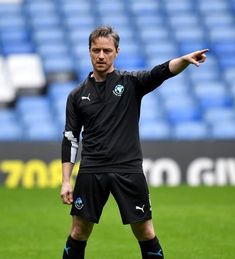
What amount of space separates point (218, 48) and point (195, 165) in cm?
698

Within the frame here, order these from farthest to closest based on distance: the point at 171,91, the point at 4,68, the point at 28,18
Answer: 1. the point at 28,18
2. the point at 4,68
3. the point at 171,91

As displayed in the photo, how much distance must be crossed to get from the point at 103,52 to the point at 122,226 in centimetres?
508

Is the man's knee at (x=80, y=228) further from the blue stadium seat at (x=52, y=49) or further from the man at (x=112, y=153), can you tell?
the blue stadium seat at (x=52, y=49)

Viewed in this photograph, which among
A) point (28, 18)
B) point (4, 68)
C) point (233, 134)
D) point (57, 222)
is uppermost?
point (28, 18)

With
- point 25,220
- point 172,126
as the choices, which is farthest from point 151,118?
point 25,220

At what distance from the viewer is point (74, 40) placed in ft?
72.4

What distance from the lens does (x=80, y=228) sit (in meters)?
6.19

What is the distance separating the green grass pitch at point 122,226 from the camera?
8562 millimetres

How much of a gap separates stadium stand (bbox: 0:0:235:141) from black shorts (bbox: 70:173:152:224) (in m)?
11.6

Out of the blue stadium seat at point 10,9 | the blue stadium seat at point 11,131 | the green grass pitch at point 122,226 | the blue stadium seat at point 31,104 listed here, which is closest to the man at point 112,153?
the green grass pitch at point 122,226

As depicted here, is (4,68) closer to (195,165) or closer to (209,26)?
(209,26)

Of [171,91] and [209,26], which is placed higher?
[209,26]

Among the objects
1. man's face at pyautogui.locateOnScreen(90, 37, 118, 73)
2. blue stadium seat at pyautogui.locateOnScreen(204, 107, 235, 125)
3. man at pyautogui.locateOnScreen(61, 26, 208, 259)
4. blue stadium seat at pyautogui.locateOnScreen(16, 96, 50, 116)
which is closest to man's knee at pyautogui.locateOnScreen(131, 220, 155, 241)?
man at pyautogui.locateOnScreen(61, 26, 208, 259)

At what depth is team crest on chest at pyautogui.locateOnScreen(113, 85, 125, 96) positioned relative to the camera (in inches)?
240
